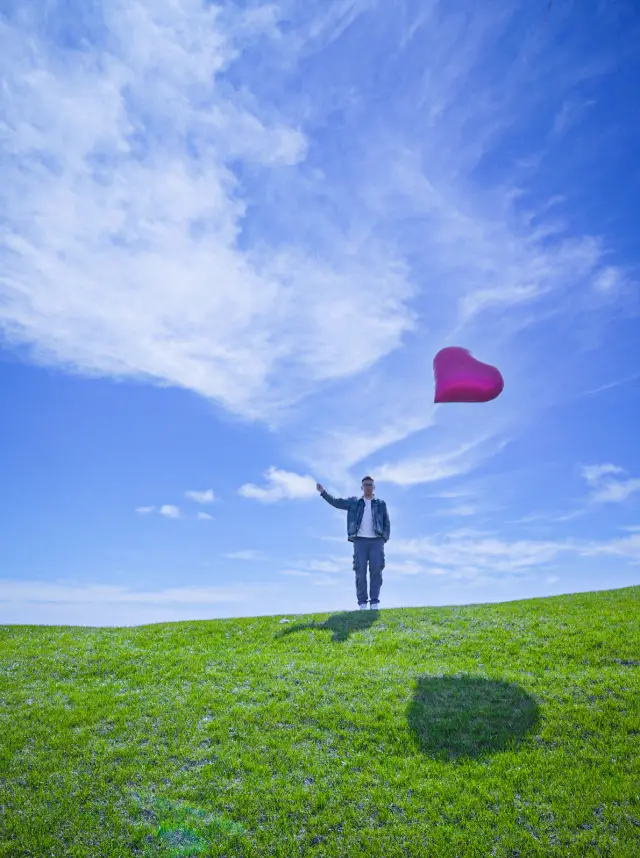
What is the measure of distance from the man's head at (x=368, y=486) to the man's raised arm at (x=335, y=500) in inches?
25.6

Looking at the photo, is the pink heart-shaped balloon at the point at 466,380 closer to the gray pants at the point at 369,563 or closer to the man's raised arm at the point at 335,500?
the man's raised arm at the point at 335,500

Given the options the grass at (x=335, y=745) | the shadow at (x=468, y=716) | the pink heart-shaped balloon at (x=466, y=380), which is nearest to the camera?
the grass at (x=335, y=745)

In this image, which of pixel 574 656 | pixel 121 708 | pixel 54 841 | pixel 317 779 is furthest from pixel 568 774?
pixel 121 708

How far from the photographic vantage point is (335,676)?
13.6 m

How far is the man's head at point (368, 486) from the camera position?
66.8ft

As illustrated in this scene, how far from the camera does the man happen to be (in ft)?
65.6

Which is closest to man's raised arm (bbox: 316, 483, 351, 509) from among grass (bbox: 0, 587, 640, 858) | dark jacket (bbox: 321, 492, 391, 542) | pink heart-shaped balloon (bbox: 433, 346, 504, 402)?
dark jacket (bbox: 321, 492, 391, 542)

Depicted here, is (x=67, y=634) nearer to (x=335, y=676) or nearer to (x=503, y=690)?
(x=335, y=676)

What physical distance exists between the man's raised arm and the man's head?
2.14ft

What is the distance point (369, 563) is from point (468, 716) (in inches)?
351

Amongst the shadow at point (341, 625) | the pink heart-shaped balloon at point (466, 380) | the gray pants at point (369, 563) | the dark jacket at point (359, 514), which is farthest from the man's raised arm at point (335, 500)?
the pink heart-shaped balloon at point (466, 380)

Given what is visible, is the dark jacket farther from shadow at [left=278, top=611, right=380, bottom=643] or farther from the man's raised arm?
shadow at [left=278, top=611, right=380, bottom=643]

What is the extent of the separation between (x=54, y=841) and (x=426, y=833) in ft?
17.2

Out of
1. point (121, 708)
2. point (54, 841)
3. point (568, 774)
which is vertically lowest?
point (54, 841)
